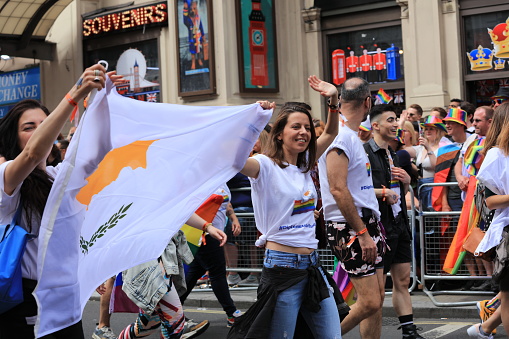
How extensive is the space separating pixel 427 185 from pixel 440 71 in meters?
6.49

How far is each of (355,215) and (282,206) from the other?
3.08 ft

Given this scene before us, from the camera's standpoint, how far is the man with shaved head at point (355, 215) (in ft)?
20.1

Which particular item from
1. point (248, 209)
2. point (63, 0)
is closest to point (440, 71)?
point (248, 209)

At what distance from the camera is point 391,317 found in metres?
9.13

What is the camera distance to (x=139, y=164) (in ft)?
15.1

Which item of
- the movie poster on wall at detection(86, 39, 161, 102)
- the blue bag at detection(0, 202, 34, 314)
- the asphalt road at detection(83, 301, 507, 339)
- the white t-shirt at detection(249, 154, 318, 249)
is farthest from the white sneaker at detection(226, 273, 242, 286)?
the movie poster on wall at detection(86, 39, 161, 102)

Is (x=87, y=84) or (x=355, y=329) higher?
(x=87, y=84)

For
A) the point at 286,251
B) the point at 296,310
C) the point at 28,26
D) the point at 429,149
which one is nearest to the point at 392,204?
the point at 286,251

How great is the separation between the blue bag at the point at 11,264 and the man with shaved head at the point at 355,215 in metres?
2.66

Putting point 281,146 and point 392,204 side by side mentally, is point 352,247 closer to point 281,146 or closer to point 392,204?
point 392,204

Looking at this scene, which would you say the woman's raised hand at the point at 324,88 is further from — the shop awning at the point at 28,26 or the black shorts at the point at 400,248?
the shop awning at the point at 28,26

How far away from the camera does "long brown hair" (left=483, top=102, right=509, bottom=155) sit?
20.4ft

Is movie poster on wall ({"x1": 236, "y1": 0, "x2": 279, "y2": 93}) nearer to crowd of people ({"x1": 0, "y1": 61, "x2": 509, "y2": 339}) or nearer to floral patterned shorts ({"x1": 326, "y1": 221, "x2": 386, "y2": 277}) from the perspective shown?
crowd of people ({"x1": 0, "y1": 61, "x2": 509, "y2": 339})

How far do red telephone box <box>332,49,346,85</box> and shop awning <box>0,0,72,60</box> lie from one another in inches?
275
